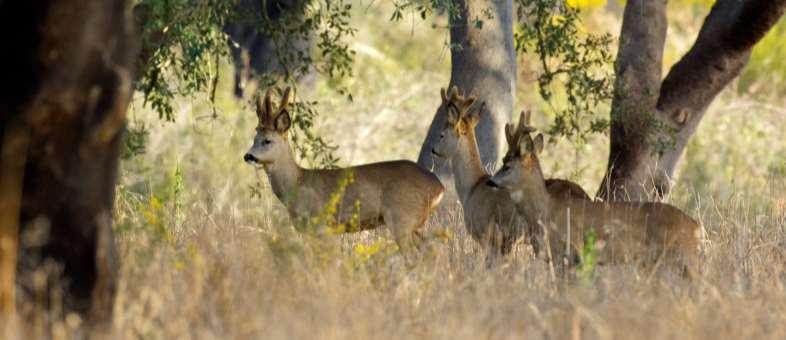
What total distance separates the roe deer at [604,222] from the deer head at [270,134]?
1842 millimetres

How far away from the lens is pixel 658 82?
13.5 m

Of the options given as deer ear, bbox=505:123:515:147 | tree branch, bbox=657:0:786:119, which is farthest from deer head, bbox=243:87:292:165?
tree branch, bbox=657:0:786:119

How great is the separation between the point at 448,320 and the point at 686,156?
614 inches

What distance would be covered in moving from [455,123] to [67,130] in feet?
17.4

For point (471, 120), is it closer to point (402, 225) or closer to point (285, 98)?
point (402, 225)

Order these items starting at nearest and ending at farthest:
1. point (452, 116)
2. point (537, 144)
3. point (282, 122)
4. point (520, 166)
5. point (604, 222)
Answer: point (604, 222), point (520, 166), point (537, 144), point (282, 122), point (452, 116)

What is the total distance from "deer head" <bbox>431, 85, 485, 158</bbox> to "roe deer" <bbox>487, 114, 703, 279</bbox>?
44.2 inches

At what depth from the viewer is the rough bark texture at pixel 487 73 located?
1352 cm

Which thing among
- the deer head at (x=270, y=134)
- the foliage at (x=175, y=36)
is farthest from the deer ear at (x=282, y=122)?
the foliage at (x=175, y=36)

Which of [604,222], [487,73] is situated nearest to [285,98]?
[604,222]

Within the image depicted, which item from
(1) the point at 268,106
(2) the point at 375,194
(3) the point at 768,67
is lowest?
(2) the point at 375,194

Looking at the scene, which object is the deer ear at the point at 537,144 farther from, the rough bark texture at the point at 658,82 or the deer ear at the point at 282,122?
the rough bark texture at the point at 658,82

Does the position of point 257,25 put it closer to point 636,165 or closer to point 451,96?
point 451,96

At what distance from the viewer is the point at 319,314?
7.00 metres
